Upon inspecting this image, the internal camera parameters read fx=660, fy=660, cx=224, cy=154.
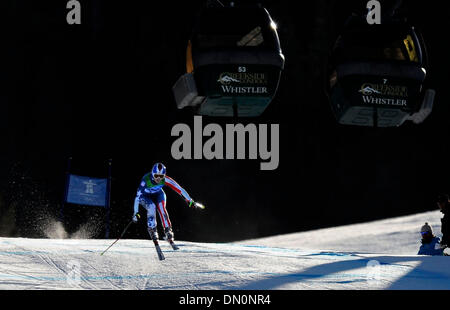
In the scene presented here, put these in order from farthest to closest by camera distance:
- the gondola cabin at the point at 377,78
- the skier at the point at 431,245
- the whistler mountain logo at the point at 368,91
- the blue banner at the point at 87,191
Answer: the blue banner at the point at 87,191 → the gondola cabin at the point at 377,78 → the whistler mountain logo at the point at 368,91 → the skier at the point at 431,245

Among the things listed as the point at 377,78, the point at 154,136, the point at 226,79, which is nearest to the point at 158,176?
the point at 226,79

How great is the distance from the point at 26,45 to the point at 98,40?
2.02m

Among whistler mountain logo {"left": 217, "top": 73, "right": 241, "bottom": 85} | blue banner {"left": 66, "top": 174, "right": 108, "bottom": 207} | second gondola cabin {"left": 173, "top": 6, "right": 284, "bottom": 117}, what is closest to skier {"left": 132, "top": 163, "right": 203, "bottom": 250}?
→ second gondola cabin {"left": 173, "top": 6, "right": 284, "bottom": 117}

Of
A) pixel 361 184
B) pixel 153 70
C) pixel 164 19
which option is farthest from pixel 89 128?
pixel 361 184

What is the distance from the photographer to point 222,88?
9.62m

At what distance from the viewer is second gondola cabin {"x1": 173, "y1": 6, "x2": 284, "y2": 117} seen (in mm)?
9617

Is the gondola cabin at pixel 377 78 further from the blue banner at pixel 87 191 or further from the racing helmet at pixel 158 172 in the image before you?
the blue banner at pixel 87 191

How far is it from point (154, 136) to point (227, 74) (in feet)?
31.6

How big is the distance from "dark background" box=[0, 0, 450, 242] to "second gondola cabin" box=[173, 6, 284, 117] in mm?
8202

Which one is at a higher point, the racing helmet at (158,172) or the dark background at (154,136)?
the dark background at (154,136)

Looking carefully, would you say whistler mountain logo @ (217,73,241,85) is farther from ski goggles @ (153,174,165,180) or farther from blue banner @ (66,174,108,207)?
blue banner @ (66,174,108,207)

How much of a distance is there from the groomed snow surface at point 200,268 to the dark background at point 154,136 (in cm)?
841

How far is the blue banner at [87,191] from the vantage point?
500 inches

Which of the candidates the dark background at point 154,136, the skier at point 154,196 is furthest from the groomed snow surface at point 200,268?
the dark background at point 154,136
